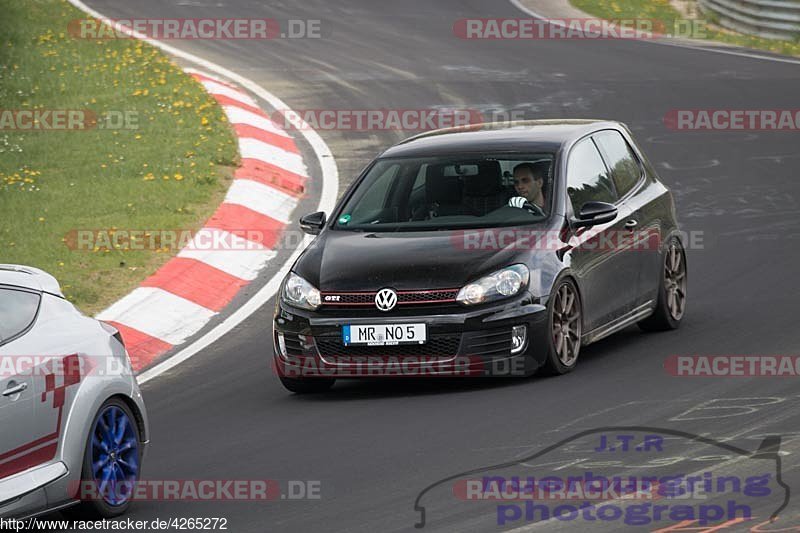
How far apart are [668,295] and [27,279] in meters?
5.74

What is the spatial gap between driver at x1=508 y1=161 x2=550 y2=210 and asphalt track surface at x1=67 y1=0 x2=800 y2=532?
3.78ft

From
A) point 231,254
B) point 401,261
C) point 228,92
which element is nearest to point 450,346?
point 401,261

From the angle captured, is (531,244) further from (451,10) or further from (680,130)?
(451,10)

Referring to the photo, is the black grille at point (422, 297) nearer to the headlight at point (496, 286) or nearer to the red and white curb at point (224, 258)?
the headlight at point (496, 286)

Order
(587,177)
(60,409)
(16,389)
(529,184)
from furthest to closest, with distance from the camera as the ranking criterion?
1. (587,177)
2. (529,184)
3. (60,409)
4. (16,389)

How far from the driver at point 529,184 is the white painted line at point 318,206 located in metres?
2.66

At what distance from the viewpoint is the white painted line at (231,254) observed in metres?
14.7

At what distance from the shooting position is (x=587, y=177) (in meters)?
11.6

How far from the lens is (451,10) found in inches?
1205

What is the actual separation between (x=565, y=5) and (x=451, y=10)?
3013mm

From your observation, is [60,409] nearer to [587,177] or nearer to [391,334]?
[391,334]

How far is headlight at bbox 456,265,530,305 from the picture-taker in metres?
10.3

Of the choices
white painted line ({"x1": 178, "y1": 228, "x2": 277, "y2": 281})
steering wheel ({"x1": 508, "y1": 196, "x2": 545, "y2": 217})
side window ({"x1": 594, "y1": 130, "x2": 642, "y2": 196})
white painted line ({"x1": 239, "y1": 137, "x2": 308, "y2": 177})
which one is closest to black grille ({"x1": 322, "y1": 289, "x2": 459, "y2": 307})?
steering wheel ({"x1": 508, "y1": 196, "x2": 545, "y2": 217})

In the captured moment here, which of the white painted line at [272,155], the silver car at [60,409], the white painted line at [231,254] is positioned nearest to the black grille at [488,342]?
the silver car at [60,409]
